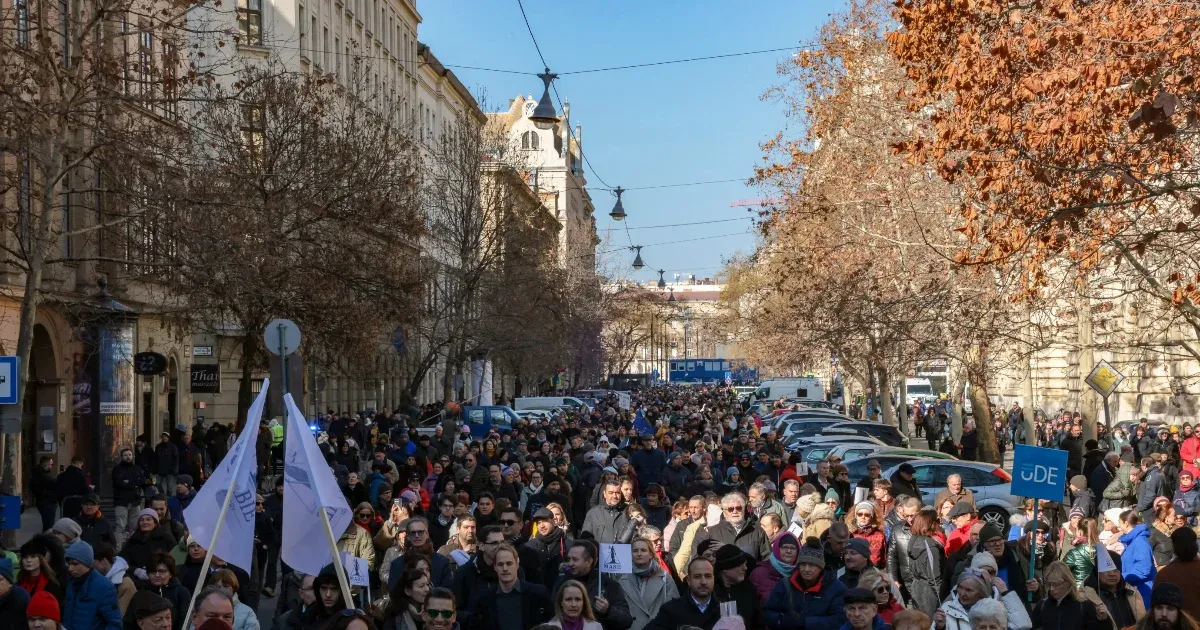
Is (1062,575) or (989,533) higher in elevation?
(989,533)

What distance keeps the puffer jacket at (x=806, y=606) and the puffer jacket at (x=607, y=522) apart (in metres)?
3.71

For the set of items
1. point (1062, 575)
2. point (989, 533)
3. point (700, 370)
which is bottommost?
point (1062, 575)

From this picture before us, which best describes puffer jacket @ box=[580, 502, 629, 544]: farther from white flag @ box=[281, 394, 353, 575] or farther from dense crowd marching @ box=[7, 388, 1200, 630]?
white flag @ box=[281, 394, 353, 575]

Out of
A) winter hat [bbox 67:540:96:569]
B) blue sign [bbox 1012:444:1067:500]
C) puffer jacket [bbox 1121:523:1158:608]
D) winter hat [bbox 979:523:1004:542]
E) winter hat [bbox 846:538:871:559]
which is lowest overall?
puffer jacket [bbox 1121:523:1158:608]

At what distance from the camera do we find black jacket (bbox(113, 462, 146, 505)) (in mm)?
22094

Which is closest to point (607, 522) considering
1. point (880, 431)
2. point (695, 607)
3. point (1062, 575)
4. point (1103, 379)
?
point (695, 607)

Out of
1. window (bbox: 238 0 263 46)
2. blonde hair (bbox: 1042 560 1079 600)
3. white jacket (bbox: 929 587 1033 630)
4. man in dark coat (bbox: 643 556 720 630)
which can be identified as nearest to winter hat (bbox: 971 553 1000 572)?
white jacket (bbox: 929 587 1033 630)

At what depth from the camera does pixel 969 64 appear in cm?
1427

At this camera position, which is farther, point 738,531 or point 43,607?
point 738,531

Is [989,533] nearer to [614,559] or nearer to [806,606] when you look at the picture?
[806,606]

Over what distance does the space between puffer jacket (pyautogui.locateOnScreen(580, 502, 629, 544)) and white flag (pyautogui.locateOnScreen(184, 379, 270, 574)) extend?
460 cm

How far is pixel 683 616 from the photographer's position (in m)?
9.26

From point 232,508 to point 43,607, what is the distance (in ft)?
4.02

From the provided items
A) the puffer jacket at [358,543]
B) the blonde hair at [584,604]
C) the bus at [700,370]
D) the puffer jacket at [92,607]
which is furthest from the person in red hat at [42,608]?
the bus at [700,370]
